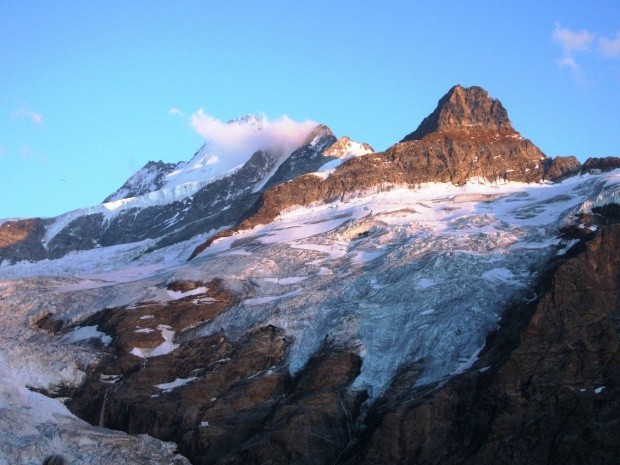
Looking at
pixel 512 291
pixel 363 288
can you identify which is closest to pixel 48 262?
pixel 363 288

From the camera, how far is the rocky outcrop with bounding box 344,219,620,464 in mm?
49500

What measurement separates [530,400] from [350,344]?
58.8ft

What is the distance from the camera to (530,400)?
174ft

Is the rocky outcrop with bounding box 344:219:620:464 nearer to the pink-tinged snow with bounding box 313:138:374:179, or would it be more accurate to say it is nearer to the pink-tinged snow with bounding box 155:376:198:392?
the pink-tinged snow with bounding box 155:376:198:392

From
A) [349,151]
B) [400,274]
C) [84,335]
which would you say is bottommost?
[84,335]

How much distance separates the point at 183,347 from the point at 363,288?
50.5ft

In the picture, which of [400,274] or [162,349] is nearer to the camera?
[162,349]

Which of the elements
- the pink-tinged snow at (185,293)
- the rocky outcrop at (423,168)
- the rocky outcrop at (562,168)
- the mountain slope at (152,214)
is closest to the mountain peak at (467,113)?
the rocky outcrop at (423,168)

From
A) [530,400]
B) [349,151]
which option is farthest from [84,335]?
[349,151]

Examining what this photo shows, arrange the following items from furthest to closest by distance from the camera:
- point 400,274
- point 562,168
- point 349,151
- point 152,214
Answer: point 152,214
point 349,151
point 562,168
point 400,274

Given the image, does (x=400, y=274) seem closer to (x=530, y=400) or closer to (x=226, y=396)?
(x=226, y=396)

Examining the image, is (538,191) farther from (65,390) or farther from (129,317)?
(65,390)

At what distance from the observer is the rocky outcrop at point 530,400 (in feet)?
162

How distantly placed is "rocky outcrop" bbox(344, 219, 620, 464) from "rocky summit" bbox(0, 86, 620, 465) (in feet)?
0.42
